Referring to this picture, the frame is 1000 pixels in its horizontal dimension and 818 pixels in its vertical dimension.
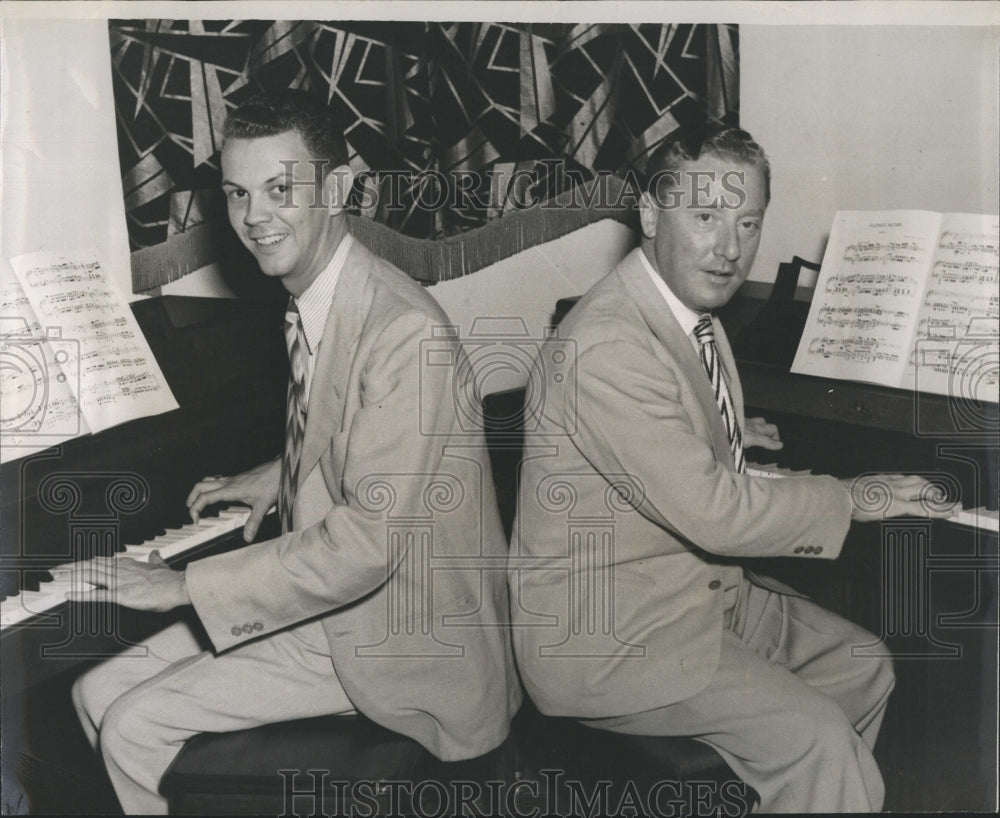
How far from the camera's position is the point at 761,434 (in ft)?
6.75

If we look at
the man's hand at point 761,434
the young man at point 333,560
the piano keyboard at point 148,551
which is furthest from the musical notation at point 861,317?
the piano keyboard at point 148,551

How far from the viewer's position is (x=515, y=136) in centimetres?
203

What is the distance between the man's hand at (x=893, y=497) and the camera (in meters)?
1.95

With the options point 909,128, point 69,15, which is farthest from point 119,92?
point 909,128

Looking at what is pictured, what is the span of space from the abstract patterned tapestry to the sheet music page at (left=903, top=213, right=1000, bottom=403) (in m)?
0.51

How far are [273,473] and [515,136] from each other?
83 cm

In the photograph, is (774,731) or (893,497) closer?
(774,731)

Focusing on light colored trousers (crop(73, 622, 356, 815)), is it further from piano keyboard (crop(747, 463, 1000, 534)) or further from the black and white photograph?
piano keyboard (crop(747, 463, 1000, 534))

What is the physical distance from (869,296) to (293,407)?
1153mm

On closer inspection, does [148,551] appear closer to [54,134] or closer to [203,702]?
[203,702]

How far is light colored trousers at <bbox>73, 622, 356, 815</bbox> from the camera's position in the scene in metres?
1.79

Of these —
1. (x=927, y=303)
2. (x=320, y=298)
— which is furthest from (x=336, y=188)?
(x=927, y=303)

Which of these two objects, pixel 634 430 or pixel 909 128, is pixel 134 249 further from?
pixel 909 128

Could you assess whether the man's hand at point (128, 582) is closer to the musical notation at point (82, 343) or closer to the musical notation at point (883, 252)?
the musical notation at point (82, 343)
